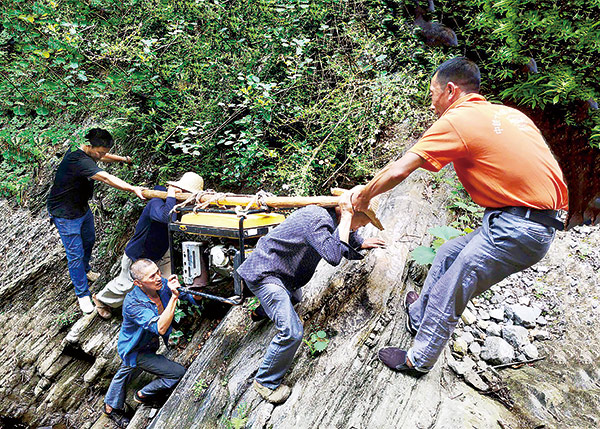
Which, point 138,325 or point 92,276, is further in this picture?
point 92,276

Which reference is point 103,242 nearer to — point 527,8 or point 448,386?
point 448,386

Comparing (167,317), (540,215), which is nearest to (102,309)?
(167,317)

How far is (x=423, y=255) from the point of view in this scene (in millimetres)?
3822

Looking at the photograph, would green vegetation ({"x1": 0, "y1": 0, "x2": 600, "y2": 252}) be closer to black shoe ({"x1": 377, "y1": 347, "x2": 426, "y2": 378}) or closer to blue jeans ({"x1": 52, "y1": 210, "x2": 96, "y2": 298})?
blue jeans ({"x1": 52, "y1": 210, "x2": 96, "y2": 298})

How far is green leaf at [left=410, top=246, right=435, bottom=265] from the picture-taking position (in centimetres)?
376

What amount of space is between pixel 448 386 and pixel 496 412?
0.40 metres

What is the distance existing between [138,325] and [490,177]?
4541 mm

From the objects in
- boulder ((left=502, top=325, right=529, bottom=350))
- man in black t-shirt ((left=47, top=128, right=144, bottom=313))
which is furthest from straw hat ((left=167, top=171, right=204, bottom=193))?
boulder ((left=502, top=325, right=529, bottom=350))

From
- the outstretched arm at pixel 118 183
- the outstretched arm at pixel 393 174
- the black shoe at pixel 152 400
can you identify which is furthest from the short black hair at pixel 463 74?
the black shoe at pixel 152 400

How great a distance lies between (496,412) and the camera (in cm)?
295

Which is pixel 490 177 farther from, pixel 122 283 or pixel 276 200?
pixel 122 283

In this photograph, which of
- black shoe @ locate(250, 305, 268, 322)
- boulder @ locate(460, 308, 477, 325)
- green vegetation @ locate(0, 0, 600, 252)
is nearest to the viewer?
boulder @ locate(460, 308, 477, 325)

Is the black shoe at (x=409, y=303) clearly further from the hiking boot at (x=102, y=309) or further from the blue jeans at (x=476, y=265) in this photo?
the hiking boot at (x=102, y=309)

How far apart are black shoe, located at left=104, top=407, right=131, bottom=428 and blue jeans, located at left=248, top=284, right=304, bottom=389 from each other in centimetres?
368
